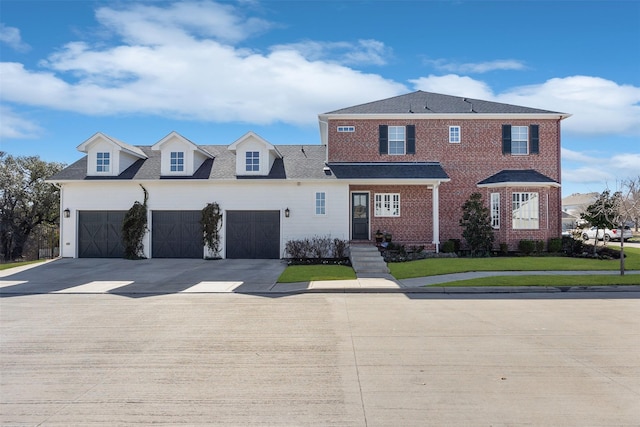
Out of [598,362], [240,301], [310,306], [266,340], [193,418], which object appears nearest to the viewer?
[193,418]

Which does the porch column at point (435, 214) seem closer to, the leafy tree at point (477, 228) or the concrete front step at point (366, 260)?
the leafy tree at point (477, 228)

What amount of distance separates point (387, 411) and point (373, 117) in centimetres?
1834

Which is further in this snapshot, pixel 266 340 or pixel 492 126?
pixel 492 126

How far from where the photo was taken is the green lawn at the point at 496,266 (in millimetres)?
14662

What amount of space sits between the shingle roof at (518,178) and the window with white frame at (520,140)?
104 centimetres

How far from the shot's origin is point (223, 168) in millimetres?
20828

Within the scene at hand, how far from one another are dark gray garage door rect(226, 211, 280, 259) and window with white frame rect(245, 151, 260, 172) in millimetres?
2103

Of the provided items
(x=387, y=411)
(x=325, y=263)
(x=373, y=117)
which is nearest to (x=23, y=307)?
(x=387, y=411)

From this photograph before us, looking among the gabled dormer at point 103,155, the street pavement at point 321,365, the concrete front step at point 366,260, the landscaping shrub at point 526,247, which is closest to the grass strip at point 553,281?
the street pavement at point 321,365

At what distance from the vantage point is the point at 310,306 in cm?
980

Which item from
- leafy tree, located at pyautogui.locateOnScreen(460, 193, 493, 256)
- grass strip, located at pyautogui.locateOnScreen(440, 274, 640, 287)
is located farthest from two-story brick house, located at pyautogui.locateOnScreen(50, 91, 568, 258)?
grass strip, located at pyautogui.locateOnScreen(440, 274, 640, 287)

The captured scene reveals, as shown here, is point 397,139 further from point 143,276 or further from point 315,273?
point 143,276

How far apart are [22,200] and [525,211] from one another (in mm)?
31985

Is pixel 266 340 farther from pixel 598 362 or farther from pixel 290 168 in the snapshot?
pixel 290 168
